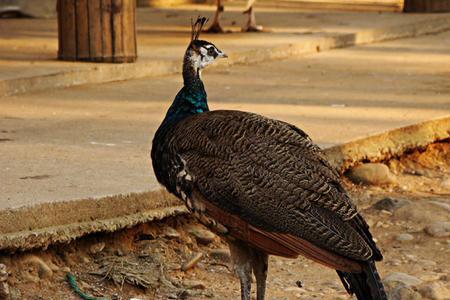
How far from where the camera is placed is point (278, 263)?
7000 millimetres

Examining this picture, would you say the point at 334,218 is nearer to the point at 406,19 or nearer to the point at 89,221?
the point at 89,221

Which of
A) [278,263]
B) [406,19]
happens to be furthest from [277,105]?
[406,19]

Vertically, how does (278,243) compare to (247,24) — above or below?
above

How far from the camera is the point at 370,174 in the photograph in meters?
8.29

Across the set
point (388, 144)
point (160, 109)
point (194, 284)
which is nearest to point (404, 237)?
point (388, 144)

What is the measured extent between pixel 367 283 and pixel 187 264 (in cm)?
166

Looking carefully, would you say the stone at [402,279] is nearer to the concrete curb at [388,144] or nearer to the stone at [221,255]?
the stone at [221,255]

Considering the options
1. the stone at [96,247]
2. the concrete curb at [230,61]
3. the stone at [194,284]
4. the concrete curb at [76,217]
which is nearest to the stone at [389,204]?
the concrete curb at [76,217]

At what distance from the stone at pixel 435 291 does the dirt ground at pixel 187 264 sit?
1.0 inches

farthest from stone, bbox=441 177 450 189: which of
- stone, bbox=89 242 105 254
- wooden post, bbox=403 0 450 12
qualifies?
wooden post, bbox=403 0 450 12

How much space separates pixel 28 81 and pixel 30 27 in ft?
12.7

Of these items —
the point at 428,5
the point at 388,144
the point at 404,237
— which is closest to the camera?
the point at 404,237

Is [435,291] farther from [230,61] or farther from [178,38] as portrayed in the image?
[178,38]

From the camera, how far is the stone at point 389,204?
7828 mm
